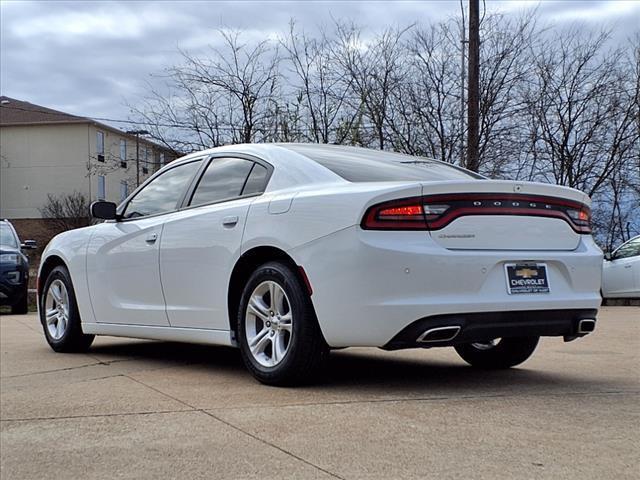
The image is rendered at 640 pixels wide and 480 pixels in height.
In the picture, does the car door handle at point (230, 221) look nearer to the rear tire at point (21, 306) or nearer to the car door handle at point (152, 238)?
the car door handle at point (152, 238)

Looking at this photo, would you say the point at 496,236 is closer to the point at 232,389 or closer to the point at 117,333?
the point at 232,389

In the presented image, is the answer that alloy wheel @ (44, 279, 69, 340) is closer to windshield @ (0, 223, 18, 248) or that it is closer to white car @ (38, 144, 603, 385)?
white car @ (38, 144, 603, 385)

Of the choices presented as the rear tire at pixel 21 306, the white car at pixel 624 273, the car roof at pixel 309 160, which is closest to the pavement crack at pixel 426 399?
the car roof at pixel 309 160

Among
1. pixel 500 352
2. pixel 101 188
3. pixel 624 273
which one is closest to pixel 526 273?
pixel 500 352

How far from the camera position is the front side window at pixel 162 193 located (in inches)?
231

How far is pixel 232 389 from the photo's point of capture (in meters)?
4.72

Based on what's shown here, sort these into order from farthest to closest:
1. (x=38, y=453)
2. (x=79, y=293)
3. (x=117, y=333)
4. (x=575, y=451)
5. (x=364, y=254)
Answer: (x=79, y=293)
(x=117, y=333)
(x=364, y=254)
(x=38, y=453)
(x=575, y=451)

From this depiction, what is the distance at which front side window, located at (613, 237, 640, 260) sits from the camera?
14.4m

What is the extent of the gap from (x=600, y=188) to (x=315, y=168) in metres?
18.5

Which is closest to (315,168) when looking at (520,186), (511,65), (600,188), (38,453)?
(520,186)

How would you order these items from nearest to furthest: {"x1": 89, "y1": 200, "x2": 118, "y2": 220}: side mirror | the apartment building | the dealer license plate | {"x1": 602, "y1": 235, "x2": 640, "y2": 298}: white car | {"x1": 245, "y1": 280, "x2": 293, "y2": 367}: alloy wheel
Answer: the dealer license plate
{"x1": 245, "y1": 280, "x2": 293, "y2": 367}: alloy wheel
{"x1": 89, "y1": 200, "x2": 118, "y2": 220}: side mirror
{"x1": 602, "y1": 235, "x2": 640, "y2": 298}: white car
the apartment building

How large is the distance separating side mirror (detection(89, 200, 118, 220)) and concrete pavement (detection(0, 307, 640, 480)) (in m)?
1.21

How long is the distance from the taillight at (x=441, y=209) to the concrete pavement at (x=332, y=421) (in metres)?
0.93

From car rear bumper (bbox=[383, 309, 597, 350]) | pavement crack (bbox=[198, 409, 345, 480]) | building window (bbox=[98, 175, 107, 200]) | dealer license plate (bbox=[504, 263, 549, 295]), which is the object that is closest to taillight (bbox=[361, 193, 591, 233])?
dealer license plate (bbox=[504, 263, 549, 295])
